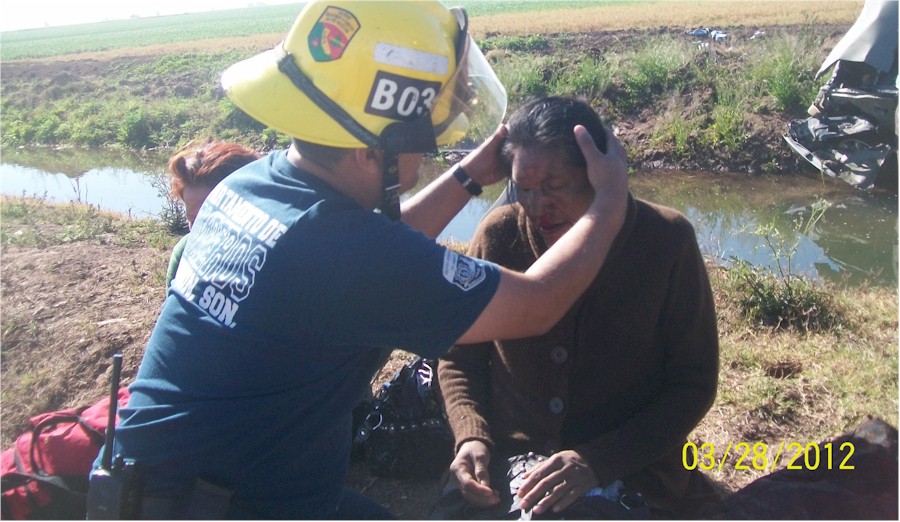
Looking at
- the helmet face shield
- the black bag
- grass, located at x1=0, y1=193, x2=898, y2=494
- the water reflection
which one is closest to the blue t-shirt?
the helmet face shield

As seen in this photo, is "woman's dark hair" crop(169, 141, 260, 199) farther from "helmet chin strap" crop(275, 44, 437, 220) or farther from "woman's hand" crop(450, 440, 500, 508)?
"woman's hand" crop(450, 440, 500, 508)

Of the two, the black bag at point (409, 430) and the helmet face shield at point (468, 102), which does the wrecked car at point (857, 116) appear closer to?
the black bag at point (409, 430)

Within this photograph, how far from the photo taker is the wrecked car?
8.95 meters

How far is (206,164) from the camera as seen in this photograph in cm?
320

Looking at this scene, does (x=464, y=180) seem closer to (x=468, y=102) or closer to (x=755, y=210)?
(x=468, y=102)

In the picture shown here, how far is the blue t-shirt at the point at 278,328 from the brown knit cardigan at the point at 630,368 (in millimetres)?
609

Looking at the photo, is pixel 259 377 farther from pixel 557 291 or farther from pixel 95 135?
pixel 95 135

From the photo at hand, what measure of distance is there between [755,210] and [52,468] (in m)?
11.0

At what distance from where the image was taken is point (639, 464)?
230 centimetres

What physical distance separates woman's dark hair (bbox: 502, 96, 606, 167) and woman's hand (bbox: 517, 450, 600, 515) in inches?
34.6

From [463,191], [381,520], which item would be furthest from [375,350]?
[463,191]

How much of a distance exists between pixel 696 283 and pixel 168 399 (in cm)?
154
